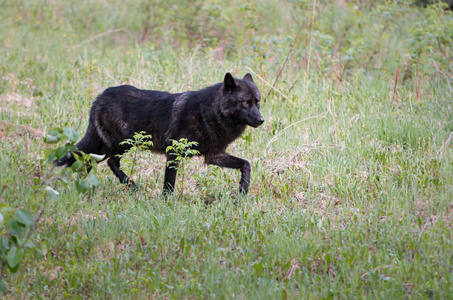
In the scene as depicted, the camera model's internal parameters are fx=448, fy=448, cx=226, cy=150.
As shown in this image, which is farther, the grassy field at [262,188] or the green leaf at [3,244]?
the grassy field at [262,188]

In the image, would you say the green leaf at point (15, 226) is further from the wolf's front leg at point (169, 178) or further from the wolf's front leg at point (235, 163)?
the wolf's front leg at point (235, 163)

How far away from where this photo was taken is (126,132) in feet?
19.8

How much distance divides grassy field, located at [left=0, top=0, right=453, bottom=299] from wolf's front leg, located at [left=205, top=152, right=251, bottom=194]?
0.18 m

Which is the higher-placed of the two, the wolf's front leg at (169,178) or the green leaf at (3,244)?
the green leaf at (3,244)

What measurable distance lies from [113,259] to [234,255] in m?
1.08

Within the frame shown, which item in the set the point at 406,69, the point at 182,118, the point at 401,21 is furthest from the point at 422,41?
the point at 182,118

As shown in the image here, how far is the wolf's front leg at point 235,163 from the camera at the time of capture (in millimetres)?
5703

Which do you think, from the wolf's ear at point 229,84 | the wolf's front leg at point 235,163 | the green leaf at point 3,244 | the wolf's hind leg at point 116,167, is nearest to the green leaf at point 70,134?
the green leaf at point 3,244

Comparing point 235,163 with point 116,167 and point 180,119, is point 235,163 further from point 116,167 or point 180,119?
point 116,167

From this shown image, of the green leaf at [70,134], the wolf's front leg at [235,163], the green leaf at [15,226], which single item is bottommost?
the wolf's front leg at [235,163]

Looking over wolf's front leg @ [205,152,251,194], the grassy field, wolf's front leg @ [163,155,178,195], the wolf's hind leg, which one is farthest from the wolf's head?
the wolf's hind leg

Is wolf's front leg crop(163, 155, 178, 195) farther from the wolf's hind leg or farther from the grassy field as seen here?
the wolf's hind leg

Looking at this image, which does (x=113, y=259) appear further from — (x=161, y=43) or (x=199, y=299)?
(x=161, y=43)

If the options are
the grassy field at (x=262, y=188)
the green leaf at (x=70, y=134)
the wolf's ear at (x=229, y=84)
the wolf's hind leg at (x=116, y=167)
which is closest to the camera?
the green leaf at (x=70, y=134)
